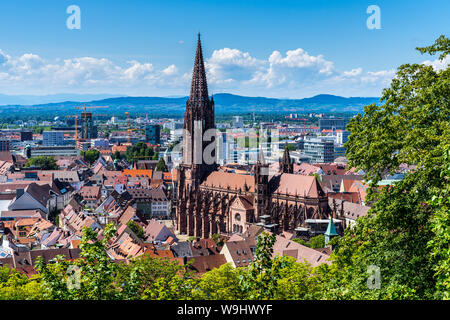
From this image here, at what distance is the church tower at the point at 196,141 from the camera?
90.6 m

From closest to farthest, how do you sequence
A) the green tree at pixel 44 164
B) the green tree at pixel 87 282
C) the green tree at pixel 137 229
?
1. the green tree at pixel 87 282
2. the green tree at pixel 137 229
3. the green tree at pixel 44 164

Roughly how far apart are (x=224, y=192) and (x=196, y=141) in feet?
36.0

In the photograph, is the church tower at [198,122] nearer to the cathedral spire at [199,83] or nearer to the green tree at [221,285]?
the cathedral spire at [199,83]

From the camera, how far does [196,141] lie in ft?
299

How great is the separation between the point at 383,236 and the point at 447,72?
748cm

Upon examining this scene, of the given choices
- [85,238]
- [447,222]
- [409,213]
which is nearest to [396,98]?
[409,213]

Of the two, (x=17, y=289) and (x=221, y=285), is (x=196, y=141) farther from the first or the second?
(x=17, y=289)

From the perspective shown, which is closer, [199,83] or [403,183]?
[403,183]

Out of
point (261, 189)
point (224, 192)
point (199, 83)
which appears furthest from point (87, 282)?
point (199, 83)

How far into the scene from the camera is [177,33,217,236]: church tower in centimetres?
9062

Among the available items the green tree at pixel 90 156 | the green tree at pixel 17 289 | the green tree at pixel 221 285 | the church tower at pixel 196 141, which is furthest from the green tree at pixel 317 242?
the green tree at pixel 90 156

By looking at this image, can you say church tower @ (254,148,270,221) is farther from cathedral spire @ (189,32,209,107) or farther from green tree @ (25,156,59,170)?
green tree @ (25,156,59,170)

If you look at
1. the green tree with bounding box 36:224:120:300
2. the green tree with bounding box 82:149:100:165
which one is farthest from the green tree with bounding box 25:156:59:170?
the green tree with bounding box 36:224:120:300
